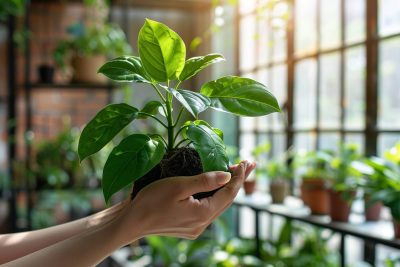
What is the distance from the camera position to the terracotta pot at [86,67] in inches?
129

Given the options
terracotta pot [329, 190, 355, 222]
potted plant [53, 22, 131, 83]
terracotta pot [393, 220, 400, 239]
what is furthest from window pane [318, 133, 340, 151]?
potted plant [53, 22, 131, 83]

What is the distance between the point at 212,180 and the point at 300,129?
2042 mm

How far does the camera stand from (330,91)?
8.38 ft

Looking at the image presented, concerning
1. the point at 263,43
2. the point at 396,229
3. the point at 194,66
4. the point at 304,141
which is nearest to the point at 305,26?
the point at 263,43

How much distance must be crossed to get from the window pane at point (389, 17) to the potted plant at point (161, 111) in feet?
4.43

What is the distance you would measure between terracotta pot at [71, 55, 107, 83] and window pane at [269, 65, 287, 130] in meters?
1.05

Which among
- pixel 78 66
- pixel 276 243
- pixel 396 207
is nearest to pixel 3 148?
pixel 78 66

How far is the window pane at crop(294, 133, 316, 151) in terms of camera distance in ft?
8.80

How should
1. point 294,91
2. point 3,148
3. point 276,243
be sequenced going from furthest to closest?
point 3,148, point 294,91, point 276,243

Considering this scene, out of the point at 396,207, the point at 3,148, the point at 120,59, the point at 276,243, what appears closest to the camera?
the point at 120,59

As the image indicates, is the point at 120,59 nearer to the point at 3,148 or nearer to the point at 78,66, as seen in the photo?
the point at 78,66

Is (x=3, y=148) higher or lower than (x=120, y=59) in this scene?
lower

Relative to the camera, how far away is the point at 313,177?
224cm

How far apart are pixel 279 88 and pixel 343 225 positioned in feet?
4.00
